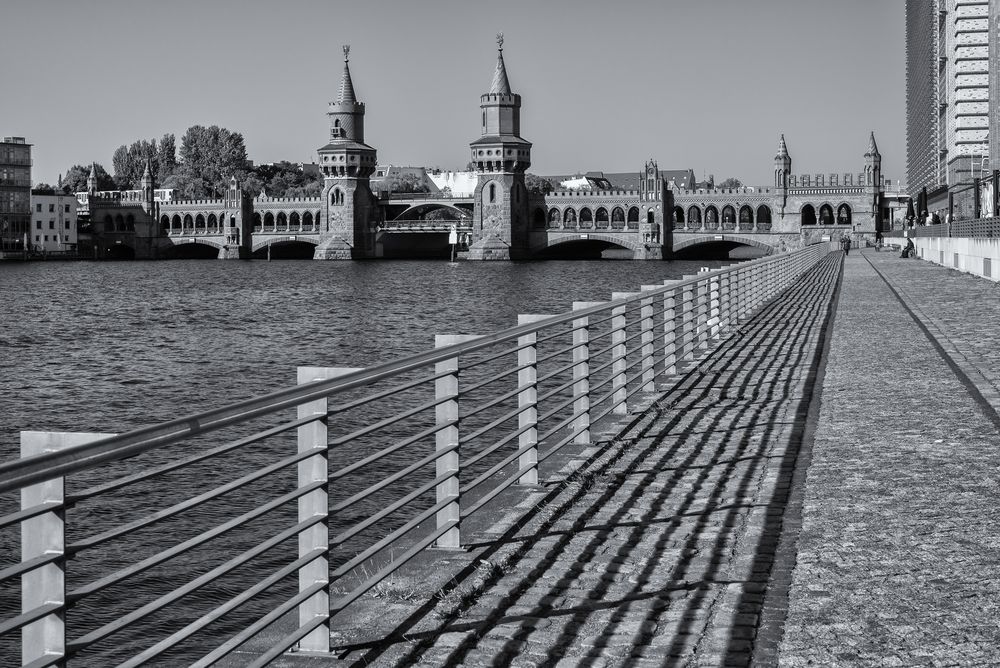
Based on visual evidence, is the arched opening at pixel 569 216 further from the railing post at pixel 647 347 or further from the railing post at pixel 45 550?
the railing post at pixel 45 550

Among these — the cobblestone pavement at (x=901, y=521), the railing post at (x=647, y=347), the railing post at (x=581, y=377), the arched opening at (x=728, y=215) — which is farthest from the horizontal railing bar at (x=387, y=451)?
the arched opening at (x=728, y=215)

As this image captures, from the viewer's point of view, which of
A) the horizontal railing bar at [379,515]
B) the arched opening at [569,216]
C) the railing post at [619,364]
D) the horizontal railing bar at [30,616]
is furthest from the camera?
the arched opening at [569,216]

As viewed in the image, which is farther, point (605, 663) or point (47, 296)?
point (47, 296)

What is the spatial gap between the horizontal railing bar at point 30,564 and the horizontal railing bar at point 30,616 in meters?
0.12

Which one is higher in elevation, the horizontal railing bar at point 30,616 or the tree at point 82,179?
the tree at point 82,179

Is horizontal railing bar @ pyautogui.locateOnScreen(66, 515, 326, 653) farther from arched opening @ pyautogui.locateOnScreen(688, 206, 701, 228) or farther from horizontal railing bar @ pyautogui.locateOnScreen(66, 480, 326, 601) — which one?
arched opening @ pyautogui.locateOnScreen(688, 206, 701, 228)

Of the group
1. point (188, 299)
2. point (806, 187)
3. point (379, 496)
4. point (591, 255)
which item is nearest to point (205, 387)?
point (379, 496)

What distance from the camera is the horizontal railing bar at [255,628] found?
4668 millimetres

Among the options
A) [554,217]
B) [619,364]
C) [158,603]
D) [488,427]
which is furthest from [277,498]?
[554,217]

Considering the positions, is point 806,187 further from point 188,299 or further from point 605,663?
point 605,663

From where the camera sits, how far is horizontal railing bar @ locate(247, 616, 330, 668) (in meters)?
4.96

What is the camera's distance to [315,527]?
5613 mm

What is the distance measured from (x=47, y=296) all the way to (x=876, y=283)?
42.4 m

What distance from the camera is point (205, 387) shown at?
27.0 m
